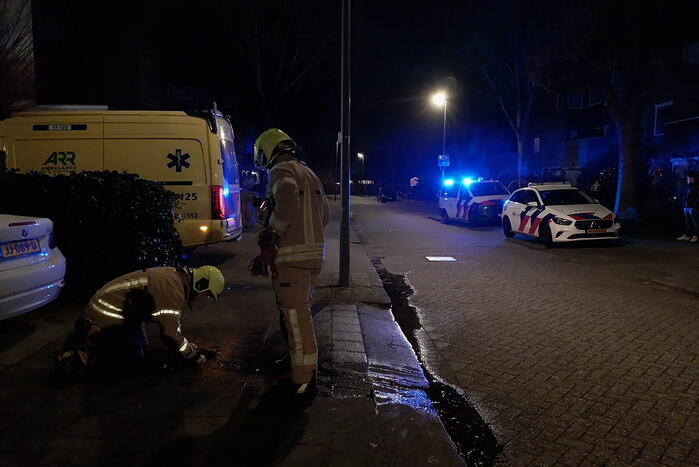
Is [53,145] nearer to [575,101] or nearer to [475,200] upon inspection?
[475,200]

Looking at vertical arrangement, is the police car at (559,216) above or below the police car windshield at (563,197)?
below

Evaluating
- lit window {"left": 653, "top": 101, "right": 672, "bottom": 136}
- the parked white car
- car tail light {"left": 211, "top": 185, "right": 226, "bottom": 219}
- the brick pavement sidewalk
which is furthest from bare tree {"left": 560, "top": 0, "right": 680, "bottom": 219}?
the parked white car

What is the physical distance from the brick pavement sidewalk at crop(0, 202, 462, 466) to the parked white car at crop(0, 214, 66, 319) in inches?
19.3

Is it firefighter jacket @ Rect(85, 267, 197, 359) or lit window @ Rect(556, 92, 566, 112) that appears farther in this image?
lit window @ Rect(556, 92, 566, 112)

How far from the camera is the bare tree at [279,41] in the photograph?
790 inches

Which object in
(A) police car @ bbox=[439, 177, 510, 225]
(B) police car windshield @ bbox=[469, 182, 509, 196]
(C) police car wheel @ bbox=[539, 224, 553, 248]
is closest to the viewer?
(C) police car wheel @ bbox=[539, 224, 553, 248]

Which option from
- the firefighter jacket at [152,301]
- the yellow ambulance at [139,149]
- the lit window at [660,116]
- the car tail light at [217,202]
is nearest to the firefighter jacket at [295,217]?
the firefighter jacket at [152,301]

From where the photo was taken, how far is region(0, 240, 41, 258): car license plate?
14.1ft

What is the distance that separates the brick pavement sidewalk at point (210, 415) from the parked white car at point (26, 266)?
49 cm

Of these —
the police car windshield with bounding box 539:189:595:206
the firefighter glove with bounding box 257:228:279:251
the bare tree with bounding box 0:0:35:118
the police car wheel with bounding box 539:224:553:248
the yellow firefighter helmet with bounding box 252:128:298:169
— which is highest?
the bare tree with bounding box 0:0:35:118

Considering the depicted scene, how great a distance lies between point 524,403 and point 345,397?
Answer: 1.36m

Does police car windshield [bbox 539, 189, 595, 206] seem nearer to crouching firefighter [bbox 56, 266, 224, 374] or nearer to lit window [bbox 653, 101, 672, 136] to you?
crouching firefighter [bbox 56, 266, 224, 374]

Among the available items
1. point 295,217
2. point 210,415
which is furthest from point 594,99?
point 210,415

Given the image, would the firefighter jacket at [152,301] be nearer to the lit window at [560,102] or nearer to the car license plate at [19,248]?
the car license plate at [19,248]
